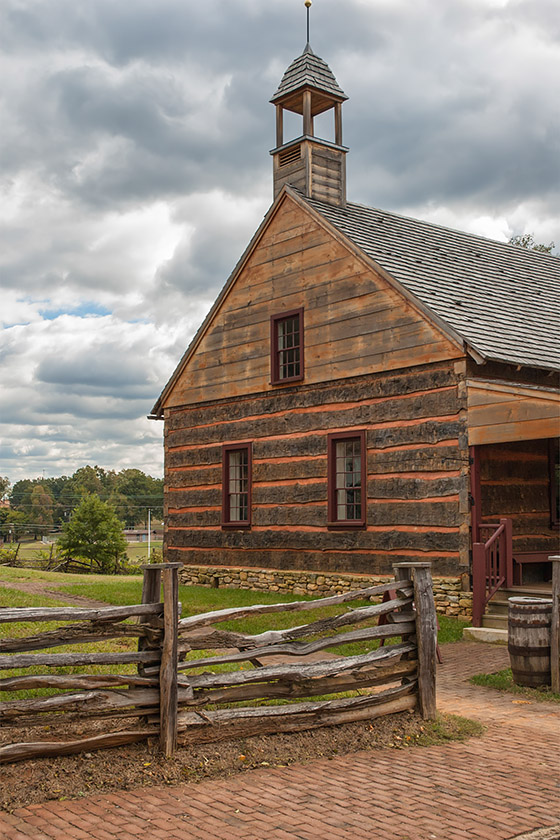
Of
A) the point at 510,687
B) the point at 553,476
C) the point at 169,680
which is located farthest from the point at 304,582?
the point at 169,680

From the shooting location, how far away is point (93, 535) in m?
27.3

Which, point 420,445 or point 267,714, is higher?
point 420,445

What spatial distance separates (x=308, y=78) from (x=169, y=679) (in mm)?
15417

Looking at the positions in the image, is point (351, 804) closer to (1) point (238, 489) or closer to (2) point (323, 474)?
(2) point (323, 474)

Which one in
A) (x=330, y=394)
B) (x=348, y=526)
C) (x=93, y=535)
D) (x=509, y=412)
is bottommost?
(x=93, y=535)

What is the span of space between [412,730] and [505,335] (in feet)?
29.3

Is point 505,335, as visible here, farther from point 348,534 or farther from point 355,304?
point 348,534

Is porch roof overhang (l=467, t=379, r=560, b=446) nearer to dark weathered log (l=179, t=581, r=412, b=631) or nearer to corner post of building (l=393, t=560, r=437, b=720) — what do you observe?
corner post of building (l=393, t=560, r=437, b=720)

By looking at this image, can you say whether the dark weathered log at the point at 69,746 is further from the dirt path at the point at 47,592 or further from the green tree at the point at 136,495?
the green tree at the point at 136,495

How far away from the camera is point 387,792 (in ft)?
18.0

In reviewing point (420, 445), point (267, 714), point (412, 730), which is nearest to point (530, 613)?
point (412, 730)

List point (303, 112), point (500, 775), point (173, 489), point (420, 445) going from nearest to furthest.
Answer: point (500, 775) < point (420, 445) < point (303, 112) < point (173, 489)

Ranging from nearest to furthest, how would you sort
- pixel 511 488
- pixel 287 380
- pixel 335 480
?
pixel 511 488, pixel 335 480, pixel 287 380

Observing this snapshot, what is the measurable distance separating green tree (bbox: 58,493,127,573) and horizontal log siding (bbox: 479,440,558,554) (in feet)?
51.1
